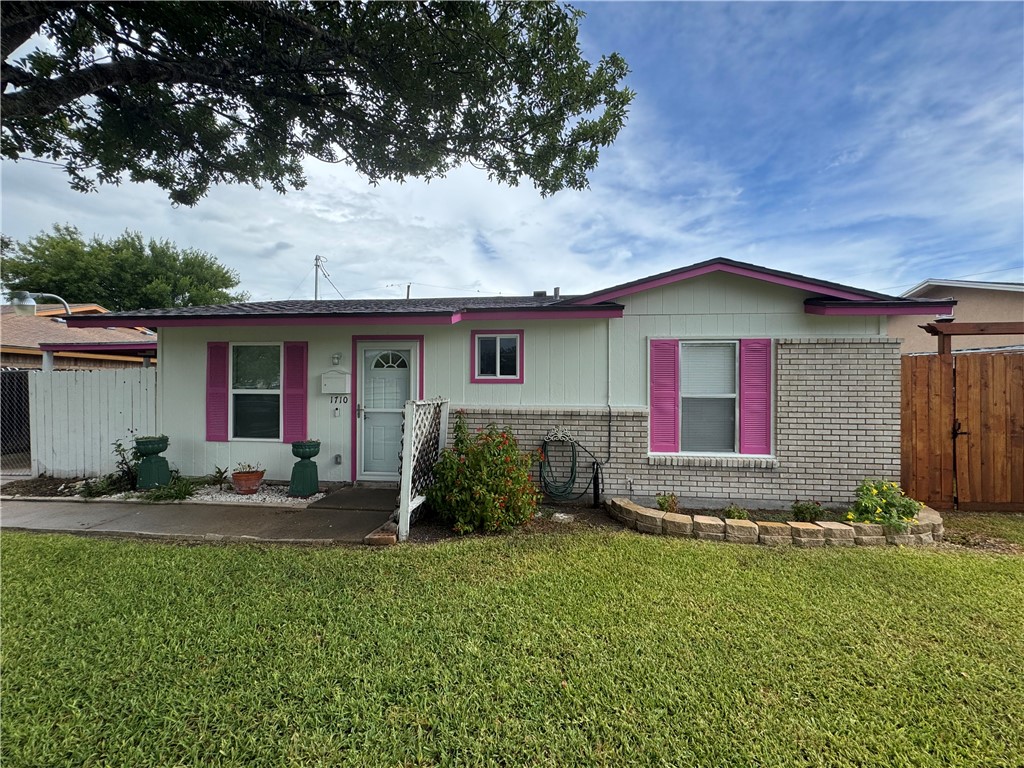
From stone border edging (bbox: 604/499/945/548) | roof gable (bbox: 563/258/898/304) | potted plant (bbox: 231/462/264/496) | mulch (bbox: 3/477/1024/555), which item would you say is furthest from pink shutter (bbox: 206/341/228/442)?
stone border edging (bbox: 604/499/945/548)

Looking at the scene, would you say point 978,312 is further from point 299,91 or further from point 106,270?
point 106,270

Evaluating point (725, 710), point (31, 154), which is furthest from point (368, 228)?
point (725, 710)

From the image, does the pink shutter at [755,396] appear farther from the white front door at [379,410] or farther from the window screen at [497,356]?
the white front door at [379,410]

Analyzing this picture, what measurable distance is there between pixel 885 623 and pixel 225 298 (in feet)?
109

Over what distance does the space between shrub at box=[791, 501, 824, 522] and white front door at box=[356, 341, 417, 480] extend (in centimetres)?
550

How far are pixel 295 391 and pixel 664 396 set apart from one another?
5679mm

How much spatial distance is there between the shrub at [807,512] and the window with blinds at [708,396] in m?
0.96

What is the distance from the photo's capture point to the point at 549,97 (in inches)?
232

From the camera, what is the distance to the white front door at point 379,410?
6.49 m

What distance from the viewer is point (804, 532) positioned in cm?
430

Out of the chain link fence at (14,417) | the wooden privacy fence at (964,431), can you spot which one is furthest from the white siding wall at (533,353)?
the chain link fence at (14,417)

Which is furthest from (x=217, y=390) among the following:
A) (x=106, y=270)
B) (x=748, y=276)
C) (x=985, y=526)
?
(x=106, y=270)

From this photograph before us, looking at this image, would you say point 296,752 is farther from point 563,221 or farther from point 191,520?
point 563,221

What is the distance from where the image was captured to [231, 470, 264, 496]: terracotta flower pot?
6.02 metres
